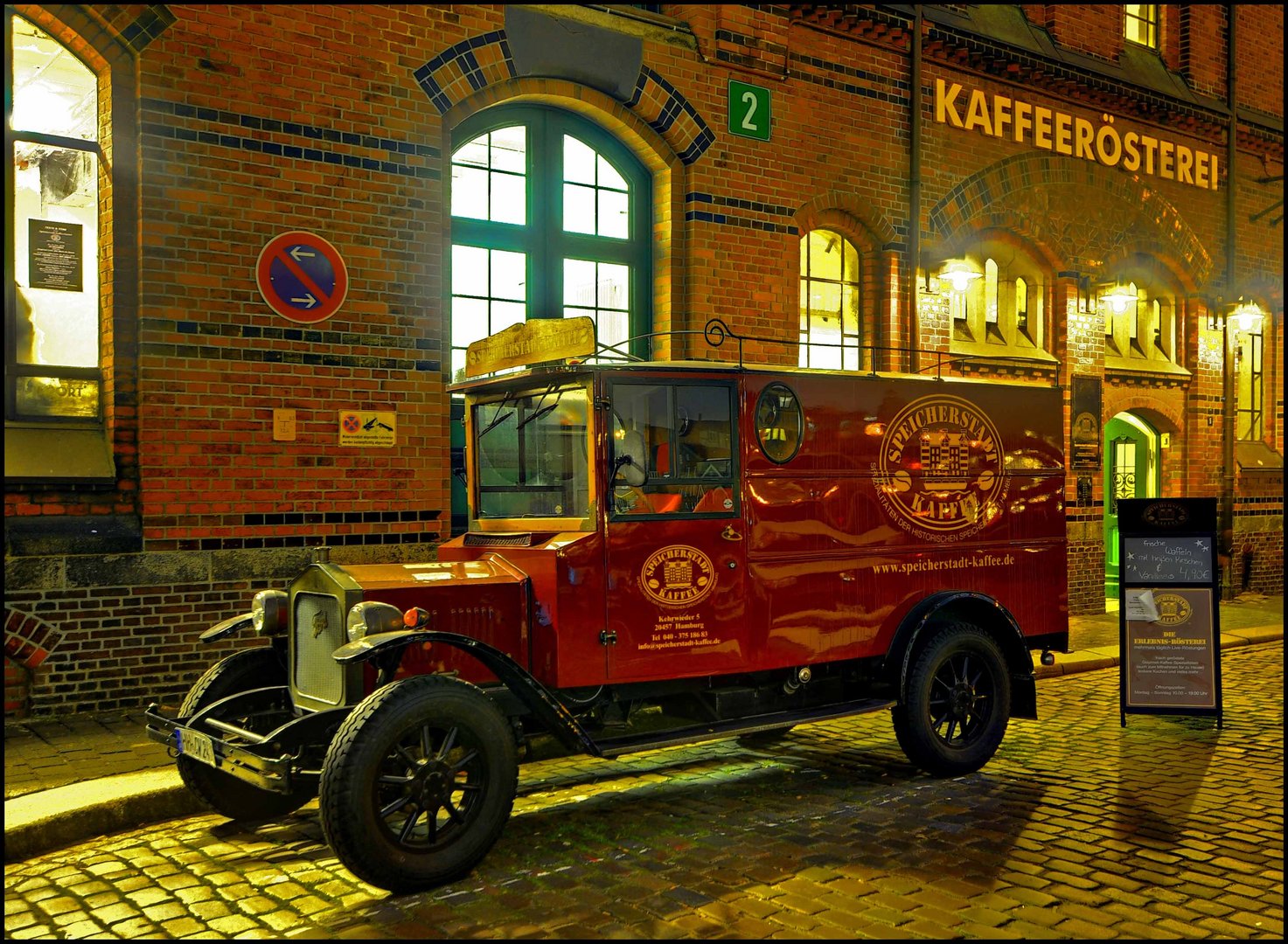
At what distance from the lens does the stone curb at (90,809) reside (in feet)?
17.6

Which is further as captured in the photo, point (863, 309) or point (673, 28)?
point (863, 309)

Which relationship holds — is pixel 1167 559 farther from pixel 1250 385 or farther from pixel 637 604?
pixel 1250 385

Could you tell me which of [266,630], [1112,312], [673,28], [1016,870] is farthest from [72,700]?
[1112,312]

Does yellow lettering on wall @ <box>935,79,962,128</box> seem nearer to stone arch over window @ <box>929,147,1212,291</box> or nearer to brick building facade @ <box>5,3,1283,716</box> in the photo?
brick building facade @ <box>5,3,1283,716</box>

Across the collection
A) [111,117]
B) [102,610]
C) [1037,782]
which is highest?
[111,117]

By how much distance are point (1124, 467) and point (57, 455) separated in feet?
40.2

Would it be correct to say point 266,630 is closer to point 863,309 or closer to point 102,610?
point 102,610

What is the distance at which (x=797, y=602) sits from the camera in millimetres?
6387

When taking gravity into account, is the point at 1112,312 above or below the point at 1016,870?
above

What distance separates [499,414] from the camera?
21.2 feet

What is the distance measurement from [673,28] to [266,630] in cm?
688

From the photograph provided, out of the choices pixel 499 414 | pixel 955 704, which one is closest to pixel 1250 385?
pixel 955 704

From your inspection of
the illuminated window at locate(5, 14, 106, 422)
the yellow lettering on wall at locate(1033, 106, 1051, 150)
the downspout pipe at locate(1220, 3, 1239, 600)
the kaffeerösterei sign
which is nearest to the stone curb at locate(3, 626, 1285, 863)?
the illuminated window at locate(5, 14, 106, 422)

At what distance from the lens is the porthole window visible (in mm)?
6262
